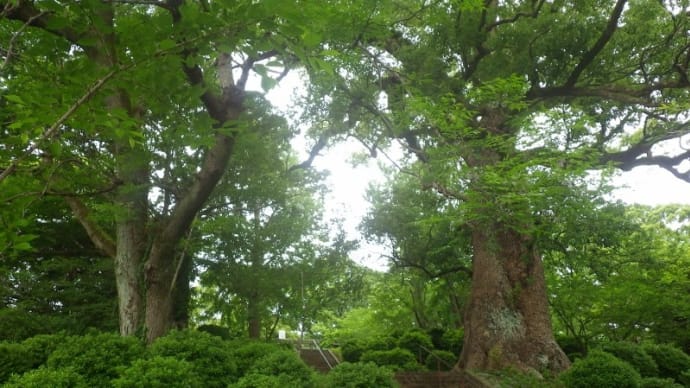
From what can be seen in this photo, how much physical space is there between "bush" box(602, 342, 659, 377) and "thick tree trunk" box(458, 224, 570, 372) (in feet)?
4.36

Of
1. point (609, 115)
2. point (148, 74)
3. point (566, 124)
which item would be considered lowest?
point (148, 74)

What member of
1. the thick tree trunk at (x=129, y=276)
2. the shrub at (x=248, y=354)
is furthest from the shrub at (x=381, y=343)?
the shrub at (x=248, y=354)

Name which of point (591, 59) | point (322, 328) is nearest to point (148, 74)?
point (591, 59)

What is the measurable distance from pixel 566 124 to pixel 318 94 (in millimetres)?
5268

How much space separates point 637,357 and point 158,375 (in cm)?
926

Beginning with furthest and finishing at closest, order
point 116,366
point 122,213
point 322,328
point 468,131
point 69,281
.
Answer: point 322,328 → point 69,281 → point 122,213 → point 468,131 → point 116,366

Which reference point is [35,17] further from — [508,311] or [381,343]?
[381,343]

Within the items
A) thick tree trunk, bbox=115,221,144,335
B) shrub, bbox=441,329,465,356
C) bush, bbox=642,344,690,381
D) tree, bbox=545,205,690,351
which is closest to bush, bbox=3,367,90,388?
thick tree trunk, bbox=115,221,144,335

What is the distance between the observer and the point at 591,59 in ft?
29.3

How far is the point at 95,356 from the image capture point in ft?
19.0

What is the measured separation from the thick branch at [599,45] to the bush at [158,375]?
9118 millimetres

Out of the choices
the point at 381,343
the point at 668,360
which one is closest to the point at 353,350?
the point at 381,343

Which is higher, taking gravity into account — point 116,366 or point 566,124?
point 566,124

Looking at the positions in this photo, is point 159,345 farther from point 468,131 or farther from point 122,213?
point 468,131
